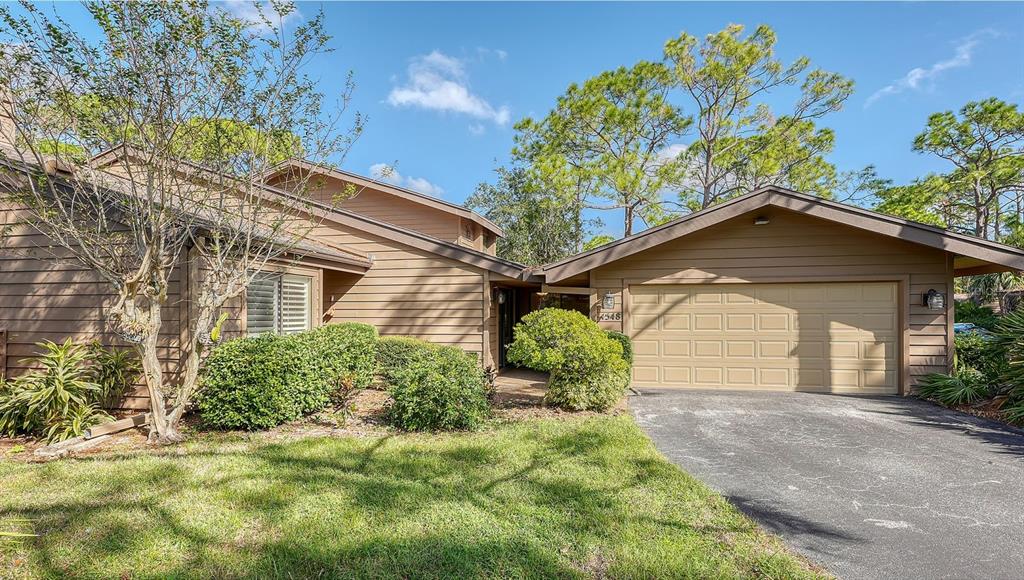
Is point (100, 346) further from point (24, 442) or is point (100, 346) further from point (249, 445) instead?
point (249, 445)

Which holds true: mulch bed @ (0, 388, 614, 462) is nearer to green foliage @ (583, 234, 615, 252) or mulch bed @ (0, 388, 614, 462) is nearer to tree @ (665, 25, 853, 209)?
green foliage @ (583, 234, 615, 252)

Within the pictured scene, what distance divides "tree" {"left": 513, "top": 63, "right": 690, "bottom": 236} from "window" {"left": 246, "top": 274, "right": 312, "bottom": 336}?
13669 mm

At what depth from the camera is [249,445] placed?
4.83 metres

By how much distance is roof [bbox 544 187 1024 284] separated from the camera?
6900 mm

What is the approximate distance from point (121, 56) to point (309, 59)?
2.08 m

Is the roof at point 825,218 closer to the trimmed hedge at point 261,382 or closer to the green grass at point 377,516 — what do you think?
the green grass at point 377,516

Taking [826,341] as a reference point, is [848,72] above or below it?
above

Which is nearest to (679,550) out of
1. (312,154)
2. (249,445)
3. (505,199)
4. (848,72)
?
(249,445)

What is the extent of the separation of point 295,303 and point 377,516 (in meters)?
5.96

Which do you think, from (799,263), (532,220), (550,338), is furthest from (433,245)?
(532,220)

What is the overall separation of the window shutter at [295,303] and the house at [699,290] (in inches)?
1.0

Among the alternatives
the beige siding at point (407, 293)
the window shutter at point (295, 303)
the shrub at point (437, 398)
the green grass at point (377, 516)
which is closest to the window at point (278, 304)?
the window shutter at point (295, 303)

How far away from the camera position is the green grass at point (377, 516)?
2.61 m

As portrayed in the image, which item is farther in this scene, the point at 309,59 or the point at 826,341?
the point at 826,341
